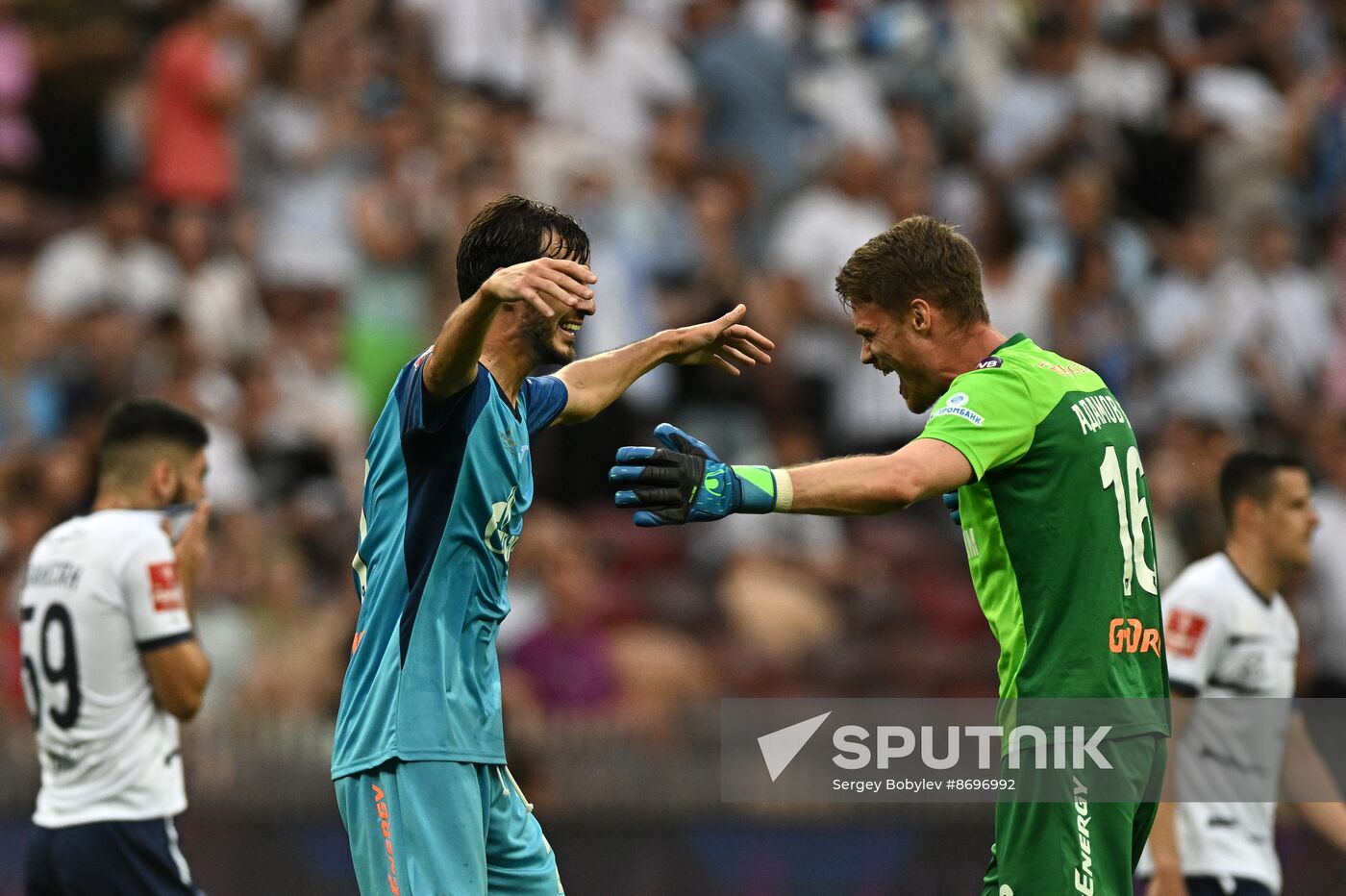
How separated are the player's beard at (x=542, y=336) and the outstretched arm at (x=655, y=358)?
2.24ft

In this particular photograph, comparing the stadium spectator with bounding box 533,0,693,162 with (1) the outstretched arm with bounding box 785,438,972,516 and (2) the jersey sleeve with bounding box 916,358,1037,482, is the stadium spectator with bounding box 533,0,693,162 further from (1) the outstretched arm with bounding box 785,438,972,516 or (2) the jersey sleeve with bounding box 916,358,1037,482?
(1) the outstretched arm with bounding box 785,438,972,516

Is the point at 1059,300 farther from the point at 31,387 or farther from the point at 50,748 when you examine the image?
the point at 50,748

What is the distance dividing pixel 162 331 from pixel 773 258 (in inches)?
167

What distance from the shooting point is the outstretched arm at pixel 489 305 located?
484 centimetres

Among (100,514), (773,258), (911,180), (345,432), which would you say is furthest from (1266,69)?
(100,514)

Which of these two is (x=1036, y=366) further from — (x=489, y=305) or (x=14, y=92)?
(x=14, y=92)

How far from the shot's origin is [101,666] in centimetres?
711

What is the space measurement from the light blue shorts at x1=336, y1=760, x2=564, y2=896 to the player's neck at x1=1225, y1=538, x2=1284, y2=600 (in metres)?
3.70

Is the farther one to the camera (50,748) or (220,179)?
(220,179)

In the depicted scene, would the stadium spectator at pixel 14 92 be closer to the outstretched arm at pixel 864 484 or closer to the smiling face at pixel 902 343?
the smiling face at pixel 902 343

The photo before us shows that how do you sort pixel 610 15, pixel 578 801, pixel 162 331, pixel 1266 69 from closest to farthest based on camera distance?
1. pixel 578 801
2. pixel 162 331
3. pixel 610 15
4. pixel 1266 69

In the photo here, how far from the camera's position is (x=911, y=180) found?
13.6 meters

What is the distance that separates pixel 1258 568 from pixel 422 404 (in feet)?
13.4
